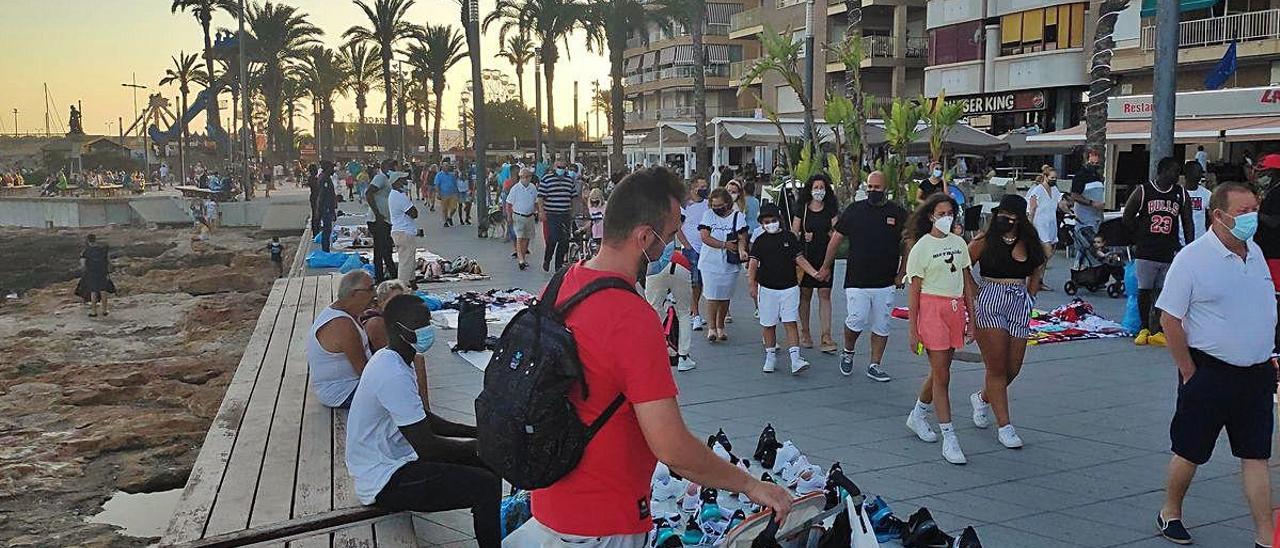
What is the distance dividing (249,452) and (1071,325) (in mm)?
8667

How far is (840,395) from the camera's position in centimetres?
816

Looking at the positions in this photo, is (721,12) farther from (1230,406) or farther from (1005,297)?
(1230,406)

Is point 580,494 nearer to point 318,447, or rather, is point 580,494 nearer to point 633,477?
point 633,477

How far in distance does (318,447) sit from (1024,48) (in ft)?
122

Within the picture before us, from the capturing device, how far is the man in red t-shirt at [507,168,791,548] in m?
2.58

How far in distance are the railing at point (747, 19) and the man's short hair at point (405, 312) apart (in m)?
55.6

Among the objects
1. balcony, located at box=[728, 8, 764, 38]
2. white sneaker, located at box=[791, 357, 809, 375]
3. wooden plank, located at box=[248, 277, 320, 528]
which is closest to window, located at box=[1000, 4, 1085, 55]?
balcony, located at box=[728, 8, 764, 38]

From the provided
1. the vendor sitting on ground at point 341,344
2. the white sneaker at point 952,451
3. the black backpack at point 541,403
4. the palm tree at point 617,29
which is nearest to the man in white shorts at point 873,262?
the white sneaker at point 952,451

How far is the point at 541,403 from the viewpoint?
8.63ft

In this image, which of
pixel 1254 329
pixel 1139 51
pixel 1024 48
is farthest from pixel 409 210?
pixel 1024 48

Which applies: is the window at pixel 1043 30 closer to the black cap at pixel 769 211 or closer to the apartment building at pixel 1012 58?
the apartment building at pixel 1012 58

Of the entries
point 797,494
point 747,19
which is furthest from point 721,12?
point 797,494

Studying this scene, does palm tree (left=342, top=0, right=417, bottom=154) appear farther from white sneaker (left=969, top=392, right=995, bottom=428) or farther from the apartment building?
white sneaker (left=969, top=392, right=995, bottom=428)

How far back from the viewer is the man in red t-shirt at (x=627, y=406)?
2.58 meters
